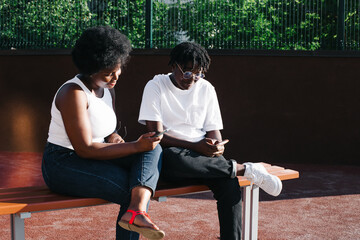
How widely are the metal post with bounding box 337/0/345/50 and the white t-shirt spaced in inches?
221

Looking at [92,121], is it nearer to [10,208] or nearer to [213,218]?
[10,208]

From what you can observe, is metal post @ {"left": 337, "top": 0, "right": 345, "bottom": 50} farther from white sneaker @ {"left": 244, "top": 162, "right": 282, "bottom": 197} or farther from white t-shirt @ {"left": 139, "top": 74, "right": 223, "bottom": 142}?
white sneaker @ {"left": 244, "top": 162, "right": 282, "bottom": 197}

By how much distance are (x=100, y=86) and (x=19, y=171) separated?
15.7 feet

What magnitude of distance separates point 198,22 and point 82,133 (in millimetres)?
6125

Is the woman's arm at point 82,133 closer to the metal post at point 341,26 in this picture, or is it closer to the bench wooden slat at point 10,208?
the bench wooden slat at point 10,208

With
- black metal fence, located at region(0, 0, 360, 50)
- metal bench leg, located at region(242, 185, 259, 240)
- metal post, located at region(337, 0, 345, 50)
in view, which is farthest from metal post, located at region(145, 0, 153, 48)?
metal bench leg, located at region(242, 185, 259, 240)

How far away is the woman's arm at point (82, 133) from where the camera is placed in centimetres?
279

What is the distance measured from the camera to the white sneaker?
331 centimetres

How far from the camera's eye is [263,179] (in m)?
3.34

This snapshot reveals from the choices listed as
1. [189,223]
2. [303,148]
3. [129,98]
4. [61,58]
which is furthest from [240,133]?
[189,223]

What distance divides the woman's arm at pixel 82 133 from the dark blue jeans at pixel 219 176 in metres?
0.31

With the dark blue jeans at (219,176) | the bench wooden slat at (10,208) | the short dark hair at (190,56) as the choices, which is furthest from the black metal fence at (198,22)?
the bench wooden slat at (10,208)

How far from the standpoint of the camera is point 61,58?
29.7 ft

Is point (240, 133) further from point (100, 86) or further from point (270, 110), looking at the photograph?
point (100, 86)
